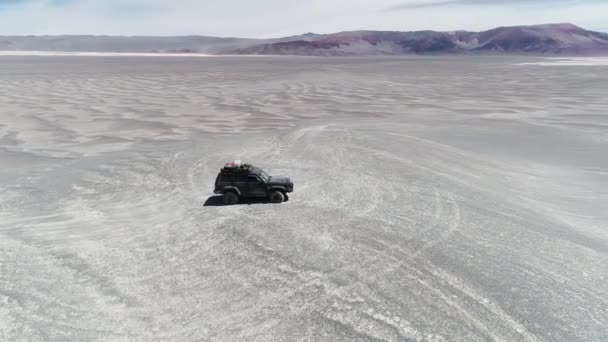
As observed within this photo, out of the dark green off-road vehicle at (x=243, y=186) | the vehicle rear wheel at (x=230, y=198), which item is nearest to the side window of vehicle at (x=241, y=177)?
the dark green off-road vehicle at (x=243, y=186)

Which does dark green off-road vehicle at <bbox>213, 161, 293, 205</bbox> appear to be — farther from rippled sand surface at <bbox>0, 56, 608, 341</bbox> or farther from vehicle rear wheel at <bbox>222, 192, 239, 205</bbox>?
rippled sand surface at <bbox>0, 56, 608, 341</bbox>

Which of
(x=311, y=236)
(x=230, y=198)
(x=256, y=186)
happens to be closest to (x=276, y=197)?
(x=256, y=186)

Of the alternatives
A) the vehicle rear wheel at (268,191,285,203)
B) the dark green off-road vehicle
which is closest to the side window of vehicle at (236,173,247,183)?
Answer: the dark green off-road vehicle

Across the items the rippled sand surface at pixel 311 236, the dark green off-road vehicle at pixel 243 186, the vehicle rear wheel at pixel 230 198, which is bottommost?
the rippled sand surface at pixel 311 236

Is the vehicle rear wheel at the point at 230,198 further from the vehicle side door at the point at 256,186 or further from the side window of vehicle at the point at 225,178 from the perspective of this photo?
the vehicle side door at the point at 256,186

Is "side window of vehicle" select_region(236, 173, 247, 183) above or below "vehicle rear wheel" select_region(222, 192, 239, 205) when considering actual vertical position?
above

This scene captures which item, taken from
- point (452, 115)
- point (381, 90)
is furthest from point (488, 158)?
point (381, 90)

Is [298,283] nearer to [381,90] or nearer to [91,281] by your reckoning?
[91,281]
